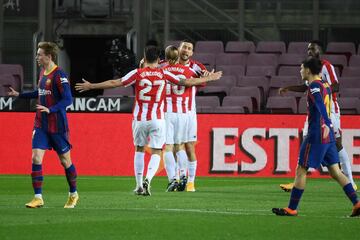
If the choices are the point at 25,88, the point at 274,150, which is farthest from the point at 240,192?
the point at 25,88

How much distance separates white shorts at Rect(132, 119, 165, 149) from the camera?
17547 millimetres

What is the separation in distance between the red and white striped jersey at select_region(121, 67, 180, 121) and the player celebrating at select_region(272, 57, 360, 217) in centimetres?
437

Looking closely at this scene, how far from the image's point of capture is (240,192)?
60.2 feet

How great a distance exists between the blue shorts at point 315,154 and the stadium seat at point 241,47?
47.7ft

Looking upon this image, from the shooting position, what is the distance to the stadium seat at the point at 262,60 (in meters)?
27.4

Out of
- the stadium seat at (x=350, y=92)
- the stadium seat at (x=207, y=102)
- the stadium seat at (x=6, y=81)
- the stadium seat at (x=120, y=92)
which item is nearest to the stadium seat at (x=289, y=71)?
the stadium seat at (x=350, y=92)

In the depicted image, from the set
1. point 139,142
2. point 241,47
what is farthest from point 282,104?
point 139,142

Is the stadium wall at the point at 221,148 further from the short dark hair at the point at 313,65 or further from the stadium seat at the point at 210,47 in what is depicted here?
the short dark hair at the point at 313,65

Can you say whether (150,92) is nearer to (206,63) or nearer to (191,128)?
(191,128)

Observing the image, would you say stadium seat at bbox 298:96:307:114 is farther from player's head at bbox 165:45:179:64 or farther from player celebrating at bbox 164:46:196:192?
player's head at bbox 165:45:179:64

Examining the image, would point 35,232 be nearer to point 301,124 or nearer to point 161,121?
point 161,121

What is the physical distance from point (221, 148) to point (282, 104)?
8.56ft

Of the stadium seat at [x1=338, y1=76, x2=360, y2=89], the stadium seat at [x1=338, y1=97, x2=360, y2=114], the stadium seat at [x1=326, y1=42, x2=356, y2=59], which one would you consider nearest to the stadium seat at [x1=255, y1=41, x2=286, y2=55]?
the stadium seat at [x1=326, y1=42, x2=356, y2=59]

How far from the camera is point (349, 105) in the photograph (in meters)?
25.2
